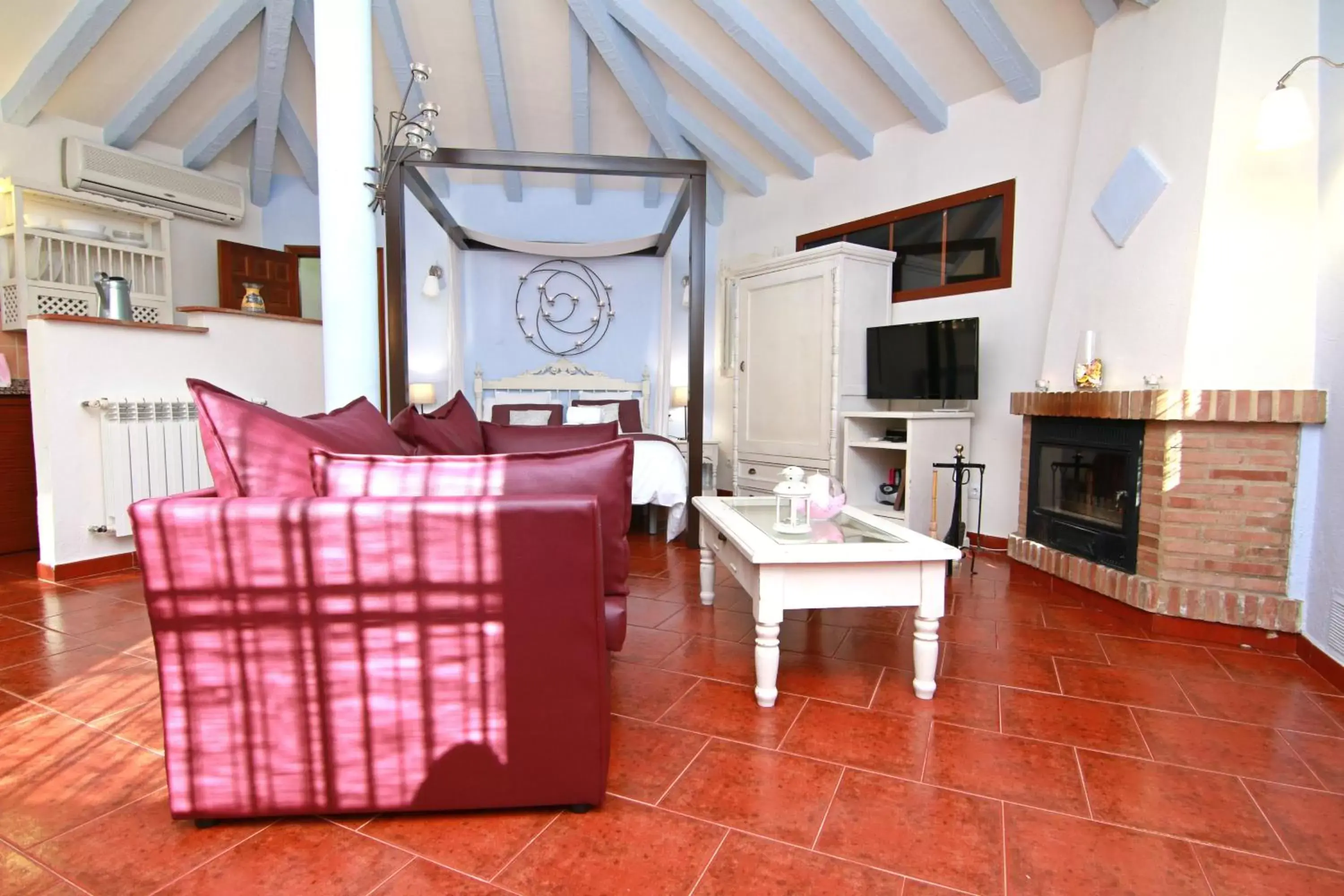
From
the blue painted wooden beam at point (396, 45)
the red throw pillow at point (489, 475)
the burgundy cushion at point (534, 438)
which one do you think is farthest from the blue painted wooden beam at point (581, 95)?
the red throw pillow at point (489, 475)

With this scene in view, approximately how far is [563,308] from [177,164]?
3.18 metres

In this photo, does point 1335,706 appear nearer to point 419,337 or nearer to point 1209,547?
point 1209,547

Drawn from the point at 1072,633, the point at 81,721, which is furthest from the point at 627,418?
the point at 81,721

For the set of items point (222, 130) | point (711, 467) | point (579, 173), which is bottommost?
point (711, 467)

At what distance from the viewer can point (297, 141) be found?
5.68m

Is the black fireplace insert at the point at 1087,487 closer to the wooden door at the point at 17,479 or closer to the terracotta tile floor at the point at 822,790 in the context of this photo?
the terracotta tile floor at the point at 822,790

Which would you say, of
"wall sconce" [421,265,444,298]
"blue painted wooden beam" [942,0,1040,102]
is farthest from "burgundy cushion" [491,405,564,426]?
"blue painted wooden beam" [942,0,1040,102]

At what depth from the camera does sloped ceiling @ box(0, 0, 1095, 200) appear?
13.4 ft

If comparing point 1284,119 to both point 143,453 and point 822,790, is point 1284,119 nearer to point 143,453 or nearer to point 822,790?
point 822,790

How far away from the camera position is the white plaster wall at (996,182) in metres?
4.00

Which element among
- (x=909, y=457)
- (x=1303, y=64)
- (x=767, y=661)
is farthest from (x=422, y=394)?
(x=1303, y=64)

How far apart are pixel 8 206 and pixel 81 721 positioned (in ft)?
14.2

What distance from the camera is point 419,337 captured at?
6.29m

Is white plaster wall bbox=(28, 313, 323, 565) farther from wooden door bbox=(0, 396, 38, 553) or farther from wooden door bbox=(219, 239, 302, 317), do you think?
wooden door bbox=(219, 239, 302, 317)
